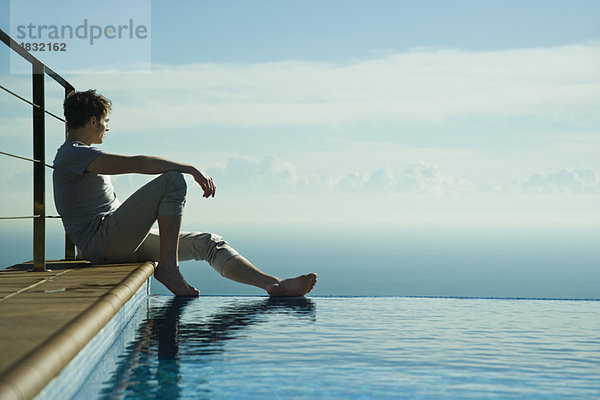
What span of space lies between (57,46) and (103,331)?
2709 mm

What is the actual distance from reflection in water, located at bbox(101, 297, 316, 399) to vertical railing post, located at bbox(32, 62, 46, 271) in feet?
1.81

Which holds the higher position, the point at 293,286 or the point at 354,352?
the point at 293,286

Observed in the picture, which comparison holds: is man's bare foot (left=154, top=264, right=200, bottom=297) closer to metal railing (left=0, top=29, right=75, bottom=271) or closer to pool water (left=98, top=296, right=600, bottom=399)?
pool water (left=98, top=296, right=600, bottom=399)

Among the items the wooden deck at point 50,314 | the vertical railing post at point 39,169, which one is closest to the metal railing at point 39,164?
the vertical railing post at point 39,169

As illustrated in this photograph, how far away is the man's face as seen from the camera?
2849 mm

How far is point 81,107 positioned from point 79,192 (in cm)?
36

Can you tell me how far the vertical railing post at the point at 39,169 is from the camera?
2775 millimetres

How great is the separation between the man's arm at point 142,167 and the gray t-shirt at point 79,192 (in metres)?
0.04

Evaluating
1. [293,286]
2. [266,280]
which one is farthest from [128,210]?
[293,286]

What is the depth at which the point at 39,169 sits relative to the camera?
9.20 feet

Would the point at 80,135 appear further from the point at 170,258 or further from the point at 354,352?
the point at 354,352

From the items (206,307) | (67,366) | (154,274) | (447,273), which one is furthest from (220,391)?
(447,273)

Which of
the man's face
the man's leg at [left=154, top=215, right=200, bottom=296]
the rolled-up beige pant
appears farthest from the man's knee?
the man's face

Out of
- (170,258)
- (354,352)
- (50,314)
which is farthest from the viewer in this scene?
(170,258)
